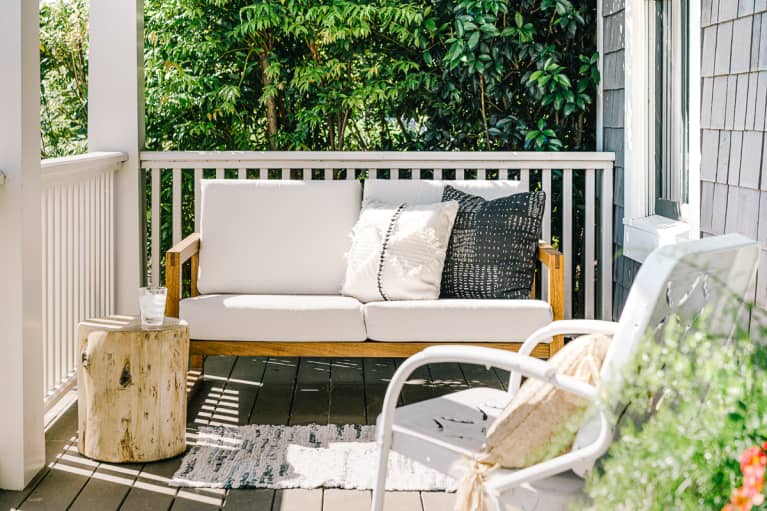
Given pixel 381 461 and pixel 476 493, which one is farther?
pixel 381 461

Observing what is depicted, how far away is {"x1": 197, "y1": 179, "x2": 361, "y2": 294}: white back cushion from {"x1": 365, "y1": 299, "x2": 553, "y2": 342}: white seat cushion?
0.57 metres

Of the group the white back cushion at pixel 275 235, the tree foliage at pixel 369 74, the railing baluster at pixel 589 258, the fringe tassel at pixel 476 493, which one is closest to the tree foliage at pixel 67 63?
the tree foliage at pixel 369 74

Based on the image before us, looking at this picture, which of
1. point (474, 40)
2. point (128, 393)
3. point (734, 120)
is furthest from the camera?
point (474, 40)

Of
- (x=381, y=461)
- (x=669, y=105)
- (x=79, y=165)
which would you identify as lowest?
(x=381, y=461)

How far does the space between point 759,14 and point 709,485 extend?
7.57ft

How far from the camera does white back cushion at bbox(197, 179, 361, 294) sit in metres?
4.30

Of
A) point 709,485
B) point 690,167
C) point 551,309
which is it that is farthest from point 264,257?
point 709,485

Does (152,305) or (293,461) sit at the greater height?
(152,305)

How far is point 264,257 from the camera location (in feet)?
14.2

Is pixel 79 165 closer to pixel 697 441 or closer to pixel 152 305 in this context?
pixel 152 305

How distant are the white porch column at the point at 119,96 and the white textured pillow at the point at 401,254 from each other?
4.51ft

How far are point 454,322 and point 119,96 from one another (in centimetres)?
234

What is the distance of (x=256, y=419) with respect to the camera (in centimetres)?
382

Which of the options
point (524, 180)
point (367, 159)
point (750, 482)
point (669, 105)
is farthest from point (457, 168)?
point (750, 482)
